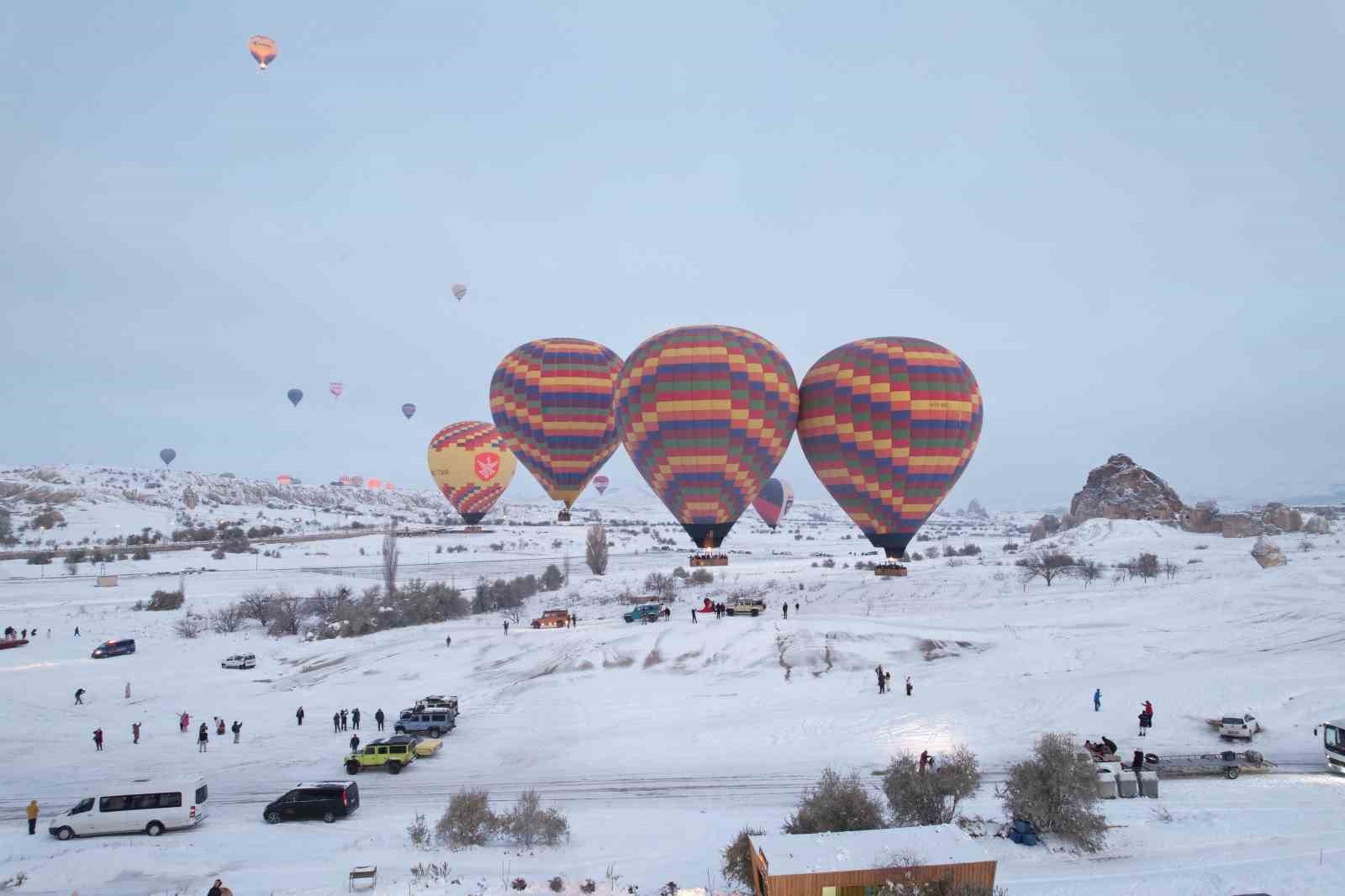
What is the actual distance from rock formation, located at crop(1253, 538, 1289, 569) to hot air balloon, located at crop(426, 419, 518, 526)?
5781 cm

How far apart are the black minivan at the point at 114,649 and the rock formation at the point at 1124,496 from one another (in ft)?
257

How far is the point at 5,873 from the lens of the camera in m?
15.4

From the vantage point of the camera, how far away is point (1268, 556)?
51.5 metres

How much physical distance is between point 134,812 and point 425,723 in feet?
30.4

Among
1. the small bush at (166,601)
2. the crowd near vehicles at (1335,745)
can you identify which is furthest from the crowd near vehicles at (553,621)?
the crowd near vehicles at (1335,745)

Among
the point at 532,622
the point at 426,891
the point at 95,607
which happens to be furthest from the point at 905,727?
the point at 95,607

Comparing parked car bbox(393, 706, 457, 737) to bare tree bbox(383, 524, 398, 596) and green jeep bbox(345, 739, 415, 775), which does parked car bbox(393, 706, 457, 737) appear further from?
bare tree bbox(383, 524, 398, 596)

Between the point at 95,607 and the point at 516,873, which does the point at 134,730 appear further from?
the point at 95,607

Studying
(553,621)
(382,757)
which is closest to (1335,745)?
(382,757)

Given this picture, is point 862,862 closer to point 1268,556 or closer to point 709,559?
point 709,559

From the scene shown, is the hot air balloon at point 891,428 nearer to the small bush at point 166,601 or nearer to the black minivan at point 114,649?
the black minivan at point 114,649

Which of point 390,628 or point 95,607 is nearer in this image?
point 390,628

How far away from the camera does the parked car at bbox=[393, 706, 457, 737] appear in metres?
26.2

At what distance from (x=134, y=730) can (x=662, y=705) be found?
680 inches
